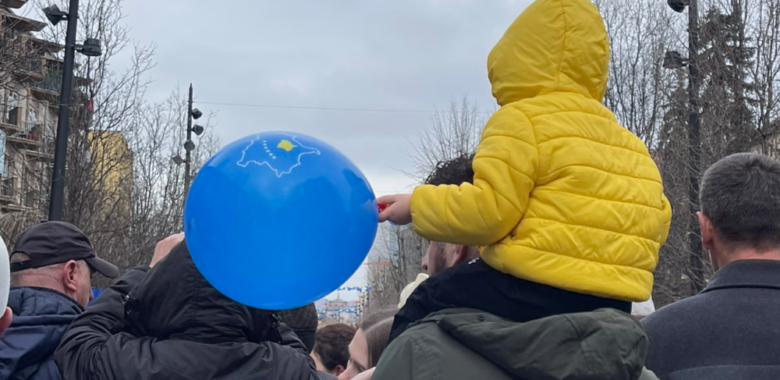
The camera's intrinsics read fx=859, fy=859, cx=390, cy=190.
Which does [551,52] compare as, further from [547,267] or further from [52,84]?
[52,84]

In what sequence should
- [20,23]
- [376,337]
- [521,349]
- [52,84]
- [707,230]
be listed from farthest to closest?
[52,84], [20,23], [376,337], [707,230], [521,349]

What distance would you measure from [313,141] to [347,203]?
0.26 meters

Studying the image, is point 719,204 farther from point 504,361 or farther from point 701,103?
point 701,103

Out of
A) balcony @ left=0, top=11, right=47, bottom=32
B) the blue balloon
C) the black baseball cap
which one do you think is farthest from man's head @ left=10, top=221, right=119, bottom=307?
balcony @ left=0, top=11, right=47, bottom=32

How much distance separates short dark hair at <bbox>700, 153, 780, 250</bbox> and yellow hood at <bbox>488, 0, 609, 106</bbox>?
691 mm

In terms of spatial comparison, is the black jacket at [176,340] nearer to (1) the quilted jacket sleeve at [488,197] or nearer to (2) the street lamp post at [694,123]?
(1) the quilted jacket sleeve at [488,197]

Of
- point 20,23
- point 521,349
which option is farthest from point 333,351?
point 20,23

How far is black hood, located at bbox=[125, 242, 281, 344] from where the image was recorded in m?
3.16

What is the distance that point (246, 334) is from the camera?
333 centimetres

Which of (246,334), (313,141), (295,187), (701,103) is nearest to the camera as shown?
(295,187)

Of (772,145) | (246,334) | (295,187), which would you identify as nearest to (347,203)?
(295,187)

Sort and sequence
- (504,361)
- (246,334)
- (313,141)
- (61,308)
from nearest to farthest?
(504,361)
(313,141)
(246,334)
(61,308)

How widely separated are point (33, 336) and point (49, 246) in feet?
2.03

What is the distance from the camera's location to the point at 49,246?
162 inches
